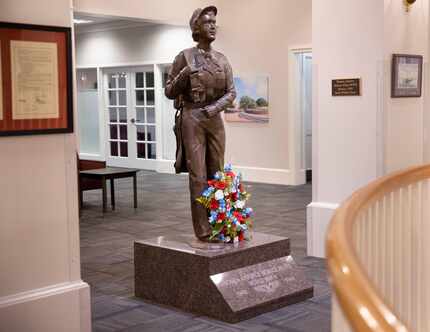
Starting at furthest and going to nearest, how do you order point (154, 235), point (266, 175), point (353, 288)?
point (266, 175) < point (154, 235) < point (353, 288)

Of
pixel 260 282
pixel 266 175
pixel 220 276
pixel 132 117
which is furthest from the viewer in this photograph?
pixel 132 117

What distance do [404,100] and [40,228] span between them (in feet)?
11.9

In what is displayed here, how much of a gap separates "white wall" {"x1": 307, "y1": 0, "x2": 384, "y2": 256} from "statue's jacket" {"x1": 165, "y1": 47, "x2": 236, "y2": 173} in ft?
4.83

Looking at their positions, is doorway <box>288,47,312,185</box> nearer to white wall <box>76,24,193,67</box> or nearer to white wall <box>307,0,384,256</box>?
white wall <box>76,24,193,67</box>

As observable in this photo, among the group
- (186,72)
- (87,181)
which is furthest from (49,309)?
(87,181)

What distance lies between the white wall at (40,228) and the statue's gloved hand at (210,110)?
1238 mm

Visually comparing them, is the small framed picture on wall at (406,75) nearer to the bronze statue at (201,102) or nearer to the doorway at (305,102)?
the bronze statue at (201,102)

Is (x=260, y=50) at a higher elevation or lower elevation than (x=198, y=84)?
higher

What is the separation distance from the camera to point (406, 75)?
6.07 meters

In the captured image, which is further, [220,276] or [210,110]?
[210,110]

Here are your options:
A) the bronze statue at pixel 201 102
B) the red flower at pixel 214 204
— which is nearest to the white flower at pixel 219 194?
the red flower at pixel 214 204

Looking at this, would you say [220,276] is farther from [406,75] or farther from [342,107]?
[406,75]

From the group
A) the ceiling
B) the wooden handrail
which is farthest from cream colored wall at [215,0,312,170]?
the wooden handrail

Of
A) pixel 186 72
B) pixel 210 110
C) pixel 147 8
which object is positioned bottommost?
pixel 210 110
